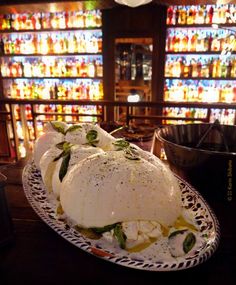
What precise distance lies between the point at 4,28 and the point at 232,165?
338 cm

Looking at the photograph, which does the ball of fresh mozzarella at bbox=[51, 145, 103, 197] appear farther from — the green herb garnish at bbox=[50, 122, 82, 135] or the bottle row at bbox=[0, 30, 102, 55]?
the bottle row at bbox=[0, 30, 102, 55]

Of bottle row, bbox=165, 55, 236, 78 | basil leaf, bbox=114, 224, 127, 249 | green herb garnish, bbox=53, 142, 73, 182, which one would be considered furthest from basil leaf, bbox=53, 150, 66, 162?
bottle row, bbox=165, 55, 236, 78

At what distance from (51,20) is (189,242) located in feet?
10.5

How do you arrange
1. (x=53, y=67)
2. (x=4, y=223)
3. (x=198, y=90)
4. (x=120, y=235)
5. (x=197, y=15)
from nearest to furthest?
(x=120, y=235)
(x=4, y=223)
(x=197, y=15)
(x=198, y=90)
(x=53, y=67)

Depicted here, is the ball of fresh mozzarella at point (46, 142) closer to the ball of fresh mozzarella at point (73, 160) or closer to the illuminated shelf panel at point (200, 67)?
the ball of fresh mozzarella at point (73, 160)

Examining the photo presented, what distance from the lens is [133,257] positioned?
1.28 feet

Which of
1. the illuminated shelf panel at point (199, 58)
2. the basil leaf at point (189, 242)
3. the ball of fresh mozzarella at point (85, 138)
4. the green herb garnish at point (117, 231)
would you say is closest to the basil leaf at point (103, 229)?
the green herb garnish at point (117, 231)

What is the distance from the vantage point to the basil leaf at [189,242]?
0.39m

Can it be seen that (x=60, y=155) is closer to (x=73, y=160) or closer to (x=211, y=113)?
(x=73, y=160)

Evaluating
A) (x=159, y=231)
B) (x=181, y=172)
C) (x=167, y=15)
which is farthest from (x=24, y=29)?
(x=159, y=231)

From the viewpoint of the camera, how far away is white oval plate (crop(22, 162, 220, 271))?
37 cm

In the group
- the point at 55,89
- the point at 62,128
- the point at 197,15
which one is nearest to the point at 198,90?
the point at 197,15

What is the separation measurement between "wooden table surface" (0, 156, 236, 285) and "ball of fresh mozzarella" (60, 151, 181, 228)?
0.23ft

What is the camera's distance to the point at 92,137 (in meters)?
0.65
